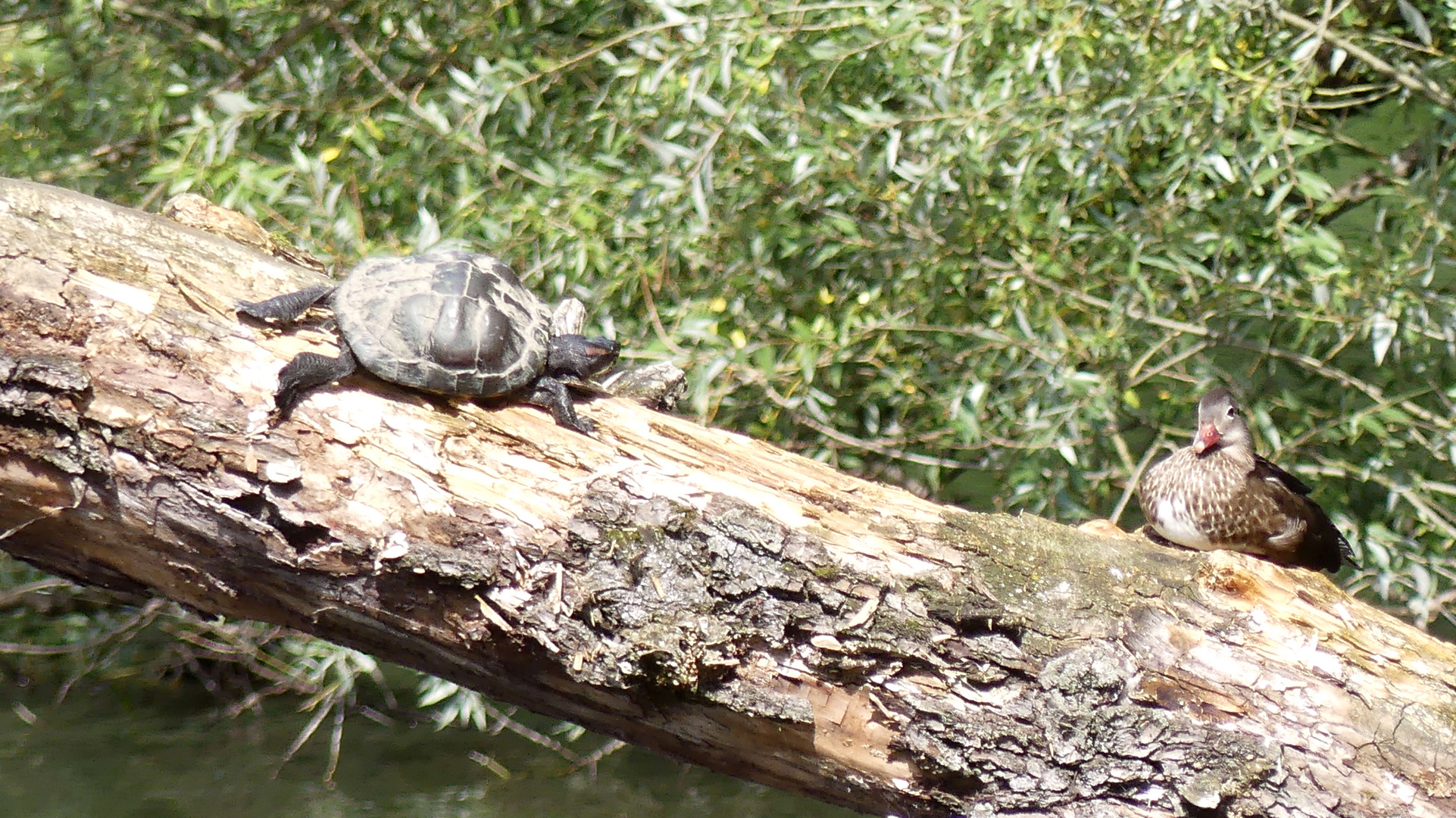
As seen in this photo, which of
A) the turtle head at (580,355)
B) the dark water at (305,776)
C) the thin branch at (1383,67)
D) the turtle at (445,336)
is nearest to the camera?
the turtle at (445,336)

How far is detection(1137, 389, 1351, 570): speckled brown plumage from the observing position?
3152 millimetres

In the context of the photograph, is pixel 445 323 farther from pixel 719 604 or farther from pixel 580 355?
pixel 719 604

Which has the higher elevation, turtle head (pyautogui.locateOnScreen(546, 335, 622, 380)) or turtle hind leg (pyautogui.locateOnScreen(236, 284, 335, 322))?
turtle hind leg (pyautogui.locateOnScreen(236, 284, 335, 322))

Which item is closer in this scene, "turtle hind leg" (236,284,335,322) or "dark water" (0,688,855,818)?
"turtle hind leg" (236,284,335,322)

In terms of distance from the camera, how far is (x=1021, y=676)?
1976 mm

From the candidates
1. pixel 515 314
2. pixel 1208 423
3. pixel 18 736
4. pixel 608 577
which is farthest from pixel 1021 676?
pixel 18 736

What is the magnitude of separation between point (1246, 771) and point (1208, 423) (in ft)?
5.38

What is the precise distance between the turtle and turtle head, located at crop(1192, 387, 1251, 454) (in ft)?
5.76

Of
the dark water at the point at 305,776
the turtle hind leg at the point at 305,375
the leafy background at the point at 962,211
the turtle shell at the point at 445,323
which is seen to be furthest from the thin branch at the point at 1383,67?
the dark water at the point at 305,776

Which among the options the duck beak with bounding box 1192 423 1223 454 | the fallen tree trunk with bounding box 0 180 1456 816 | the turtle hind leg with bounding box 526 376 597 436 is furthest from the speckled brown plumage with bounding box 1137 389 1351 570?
the turtle hind leg with bounding box 526 376 597 436

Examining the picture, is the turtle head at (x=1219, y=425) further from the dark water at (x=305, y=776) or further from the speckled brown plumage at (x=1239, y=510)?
the dark water at (x=305, y=776)

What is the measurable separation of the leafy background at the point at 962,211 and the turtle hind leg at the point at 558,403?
127cm

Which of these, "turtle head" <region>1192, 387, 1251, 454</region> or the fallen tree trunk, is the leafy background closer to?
"turtle head" <region>1192, 387, 1251, 454</region>

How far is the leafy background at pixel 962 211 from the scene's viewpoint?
3.53 metres
